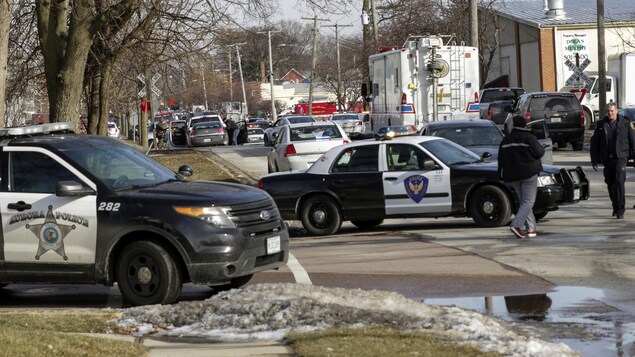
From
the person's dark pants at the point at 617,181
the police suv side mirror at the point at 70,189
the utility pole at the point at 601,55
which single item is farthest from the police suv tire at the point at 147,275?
the utility pole at the point at 601,55

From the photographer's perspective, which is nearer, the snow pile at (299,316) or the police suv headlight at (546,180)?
the snow pile at (299,316)

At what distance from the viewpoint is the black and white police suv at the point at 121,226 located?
414 inches

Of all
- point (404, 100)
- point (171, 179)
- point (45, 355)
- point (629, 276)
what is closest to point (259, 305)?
point (45, 355)

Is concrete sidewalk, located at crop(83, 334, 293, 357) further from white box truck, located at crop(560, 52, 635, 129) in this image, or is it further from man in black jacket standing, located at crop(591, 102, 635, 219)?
white box truck, located at crop(560, 52, 635, 129)

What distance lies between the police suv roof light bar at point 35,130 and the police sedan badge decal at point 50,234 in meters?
1.31

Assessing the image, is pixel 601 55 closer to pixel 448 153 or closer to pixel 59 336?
pixel 448 153

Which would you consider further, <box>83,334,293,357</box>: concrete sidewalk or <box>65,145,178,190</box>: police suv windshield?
<box>65,145,178,190</box>: police suv windshield

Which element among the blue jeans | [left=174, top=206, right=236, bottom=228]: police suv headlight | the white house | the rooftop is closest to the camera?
[left=174, top=206, right=236, bottom=228]: police suv headlight

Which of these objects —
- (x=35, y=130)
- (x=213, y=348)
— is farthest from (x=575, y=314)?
(x=35, y=130)

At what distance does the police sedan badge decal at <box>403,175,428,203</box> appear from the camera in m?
17.1

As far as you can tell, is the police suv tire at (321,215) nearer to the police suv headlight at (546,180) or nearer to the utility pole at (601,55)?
the police suv headlight at (546,180)

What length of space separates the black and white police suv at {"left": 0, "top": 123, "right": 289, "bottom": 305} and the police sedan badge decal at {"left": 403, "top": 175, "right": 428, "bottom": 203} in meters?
5.97

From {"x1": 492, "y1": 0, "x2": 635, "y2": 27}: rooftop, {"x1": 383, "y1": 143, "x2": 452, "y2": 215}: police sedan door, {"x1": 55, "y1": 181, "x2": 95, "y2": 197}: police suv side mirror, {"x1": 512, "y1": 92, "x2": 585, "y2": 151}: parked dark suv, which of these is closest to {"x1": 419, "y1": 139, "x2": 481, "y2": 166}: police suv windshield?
{"x1": 383, "y1": 143, "x2": 452, "y2": 215}: police sedan door

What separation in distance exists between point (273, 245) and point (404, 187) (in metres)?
6.36
